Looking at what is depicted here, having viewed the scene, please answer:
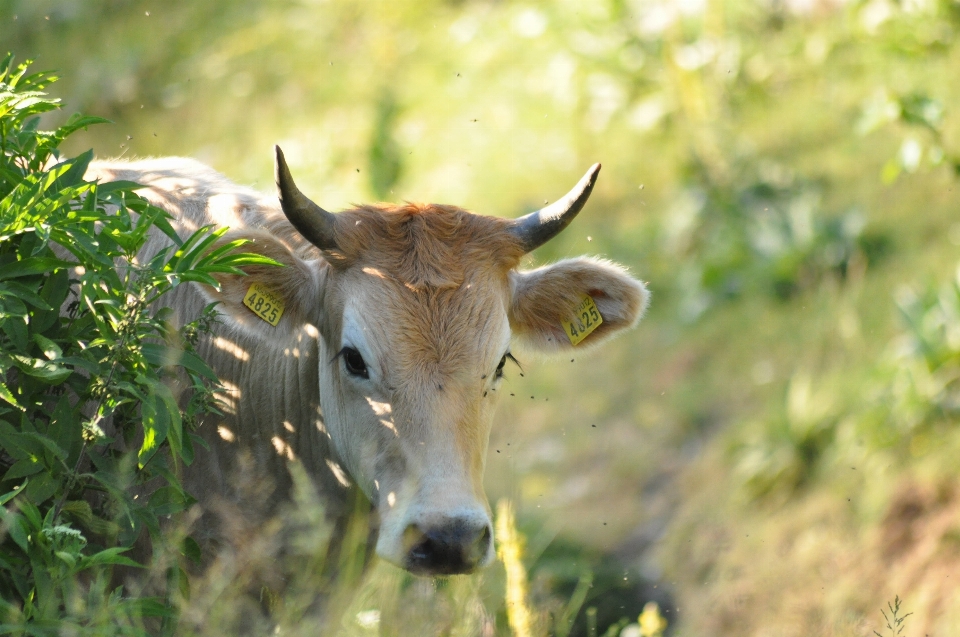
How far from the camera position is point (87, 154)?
3.46 m

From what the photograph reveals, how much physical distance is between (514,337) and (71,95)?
11798 millimetres

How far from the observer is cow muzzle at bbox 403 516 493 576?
3.46 m

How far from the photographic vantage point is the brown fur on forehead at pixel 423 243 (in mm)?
4098

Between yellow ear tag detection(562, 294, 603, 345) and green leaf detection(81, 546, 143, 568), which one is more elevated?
green leaf detection(81, 546, 143, 568)

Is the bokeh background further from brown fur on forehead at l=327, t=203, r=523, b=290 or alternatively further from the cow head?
brown fur on forehead at l=327, t=203, r=523, b=290

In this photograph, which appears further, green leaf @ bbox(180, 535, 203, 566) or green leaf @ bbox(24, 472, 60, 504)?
green leaf @ bbox(180, 535, 203, 566)

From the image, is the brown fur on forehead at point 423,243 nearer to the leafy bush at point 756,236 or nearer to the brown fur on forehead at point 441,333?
the brown fur on forehead at point 441,333

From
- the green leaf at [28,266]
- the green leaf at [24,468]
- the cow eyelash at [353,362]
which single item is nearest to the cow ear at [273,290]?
the cow eyelash at [353,362]

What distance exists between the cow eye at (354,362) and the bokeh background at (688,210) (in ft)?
2.55

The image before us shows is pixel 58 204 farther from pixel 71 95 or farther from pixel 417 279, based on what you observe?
pixel 71 95

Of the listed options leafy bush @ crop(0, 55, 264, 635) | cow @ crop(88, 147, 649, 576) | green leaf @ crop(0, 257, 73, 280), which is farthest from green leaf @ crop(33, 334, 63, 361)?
cow @ crop(88, 147, 649, 576)

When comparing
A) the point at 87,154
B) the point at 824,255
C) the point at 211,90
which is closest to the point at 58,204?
the point at 87,154

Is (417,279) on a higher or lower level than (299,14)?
higher

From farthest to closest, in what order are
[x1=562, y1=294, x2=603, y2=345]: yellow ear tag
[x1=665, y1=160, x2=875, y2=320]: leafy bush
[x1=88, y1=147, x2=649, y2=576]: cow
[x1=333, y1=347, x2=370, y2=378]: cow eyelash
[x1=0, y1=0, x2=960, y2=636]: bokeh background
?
[x1=665, y1=160, x2=875, y2=320]: leafy bush → [x1=0, y1=0, x2=960, y2=636]: bokeh background → [x1=562, y1=294, x2=603, y2=345]: yellow ear tag → [x1=333, y1=347, x2=370, y2=378]: cow eyelash → [x1=88, y1=147, x2=649, y2=576]: cow
